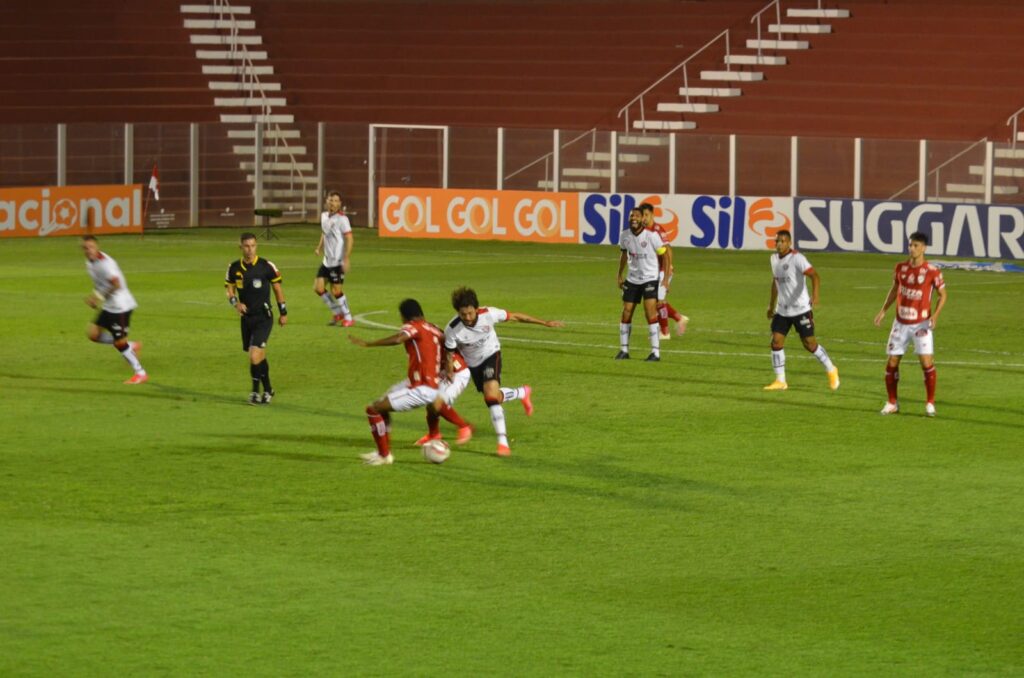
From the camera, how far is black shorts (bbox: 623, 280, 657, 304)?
23.9 m

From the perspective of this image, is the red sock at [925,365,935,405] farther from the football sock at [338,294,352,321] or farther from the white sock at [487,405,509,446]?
the football sock at [338,294,352,321]

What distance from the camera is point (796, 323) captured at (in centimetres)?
2089

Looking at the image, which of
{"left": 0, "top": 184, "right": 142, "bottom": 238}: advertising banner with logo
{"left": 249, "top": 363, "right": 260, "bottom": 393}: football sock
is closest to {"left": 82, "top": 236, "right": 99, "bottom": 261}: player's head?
{"left": 249, "top": 363, "right": 260, "bottom": 393}: football sock

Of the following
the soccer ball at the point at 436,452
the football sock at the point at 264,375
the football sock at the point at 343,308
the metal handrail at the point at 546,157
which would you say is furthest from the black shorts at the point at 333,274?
the metal handrail at the point at 546,157

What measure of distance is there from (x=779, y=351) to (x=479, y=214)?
26.6 m

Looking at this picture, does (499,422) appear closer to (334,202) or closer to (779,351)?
(779,351)

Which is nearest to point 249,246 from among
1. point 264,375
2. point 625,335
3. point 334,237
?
point 264,375

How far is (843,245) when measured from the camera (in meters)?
42.3

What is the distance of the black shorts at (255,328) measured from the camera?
64.8 feet

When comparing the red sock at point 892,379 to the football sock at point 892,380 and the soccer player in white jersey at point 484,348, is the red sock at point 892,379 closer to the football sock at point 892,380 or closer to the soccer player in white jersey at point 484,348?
the football sock at point 892,380

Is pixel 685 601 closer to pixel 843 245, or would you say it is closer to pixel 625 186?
pixel 843 245

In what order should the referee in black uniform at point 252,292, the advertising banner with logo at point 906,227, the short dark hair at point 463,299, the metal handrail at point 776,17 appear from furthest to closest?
the metal handrail at point 776,17, the advertising banner with logo at point 906,227, the referee in black uniform at point 252,292, the short dark hair at point 463,299

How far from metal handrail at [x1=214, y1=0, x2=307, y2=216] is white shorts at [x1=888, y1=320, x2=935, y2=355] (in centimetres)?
3620

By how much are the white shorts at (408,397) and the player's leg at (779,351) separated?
5.93 metres
